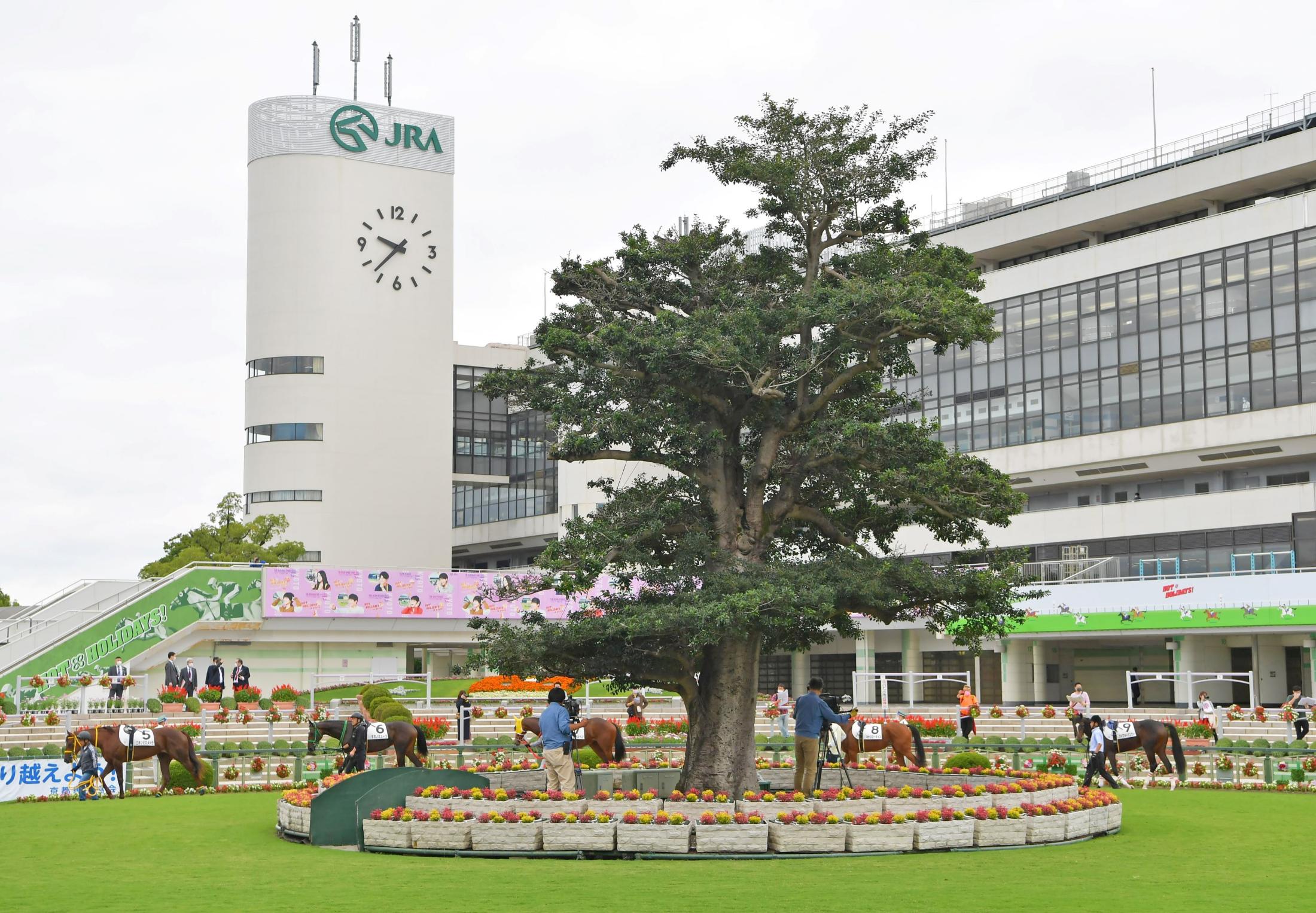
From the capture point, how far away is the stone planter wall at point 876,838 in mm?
18891

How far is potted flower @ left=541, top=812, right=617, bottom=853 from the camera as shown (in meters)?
18.9

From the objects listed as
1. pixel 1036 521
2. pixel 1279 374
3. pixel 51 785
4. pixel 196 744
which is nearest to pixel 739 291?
pixel 51 785

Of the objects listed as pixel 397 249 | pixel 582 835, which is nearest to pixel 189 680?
pixel 582 835

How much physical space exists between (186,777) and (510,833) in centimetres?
1432

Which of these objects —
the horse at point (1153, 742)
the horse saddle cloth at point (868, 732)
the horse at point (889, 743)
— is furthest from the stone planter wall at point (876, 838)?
the horse at point (1153, 742)

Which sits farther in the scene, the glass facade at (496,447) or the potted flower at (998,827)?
the glass facade at (496,447)

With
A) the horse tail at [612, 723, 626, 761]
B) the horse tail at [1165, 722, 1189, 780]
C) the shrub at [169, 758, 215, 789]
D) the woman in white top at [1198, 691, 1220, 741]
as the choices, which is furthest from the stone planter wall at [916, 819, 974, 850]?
the woman in white top at [1198, 691, 1220, 741]

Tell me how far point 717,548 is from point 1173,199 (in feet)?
163

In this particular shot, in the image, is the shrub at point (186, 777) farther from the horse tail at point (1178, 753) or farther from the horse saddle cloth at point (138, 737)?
the horse tail at point (1178, 753)

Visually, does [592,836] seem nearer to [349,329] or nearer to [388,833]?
[388,833]

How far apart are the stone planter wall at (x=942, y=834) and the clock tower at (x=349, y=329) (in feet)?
219

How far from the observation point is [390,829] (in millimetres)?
19812

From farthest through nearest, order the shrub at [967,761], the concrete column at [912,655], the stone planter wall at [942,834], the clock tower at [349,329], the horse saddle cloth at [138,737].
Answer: the clock tower at [349,329] < the concrete column at [912,655] < the shrub at [967,761] < the horse saddle cloth at [138,737] < the stone planter wall at [942,834]

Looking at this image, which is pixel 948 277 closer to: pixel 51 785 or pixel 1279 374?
pixel 51 785
